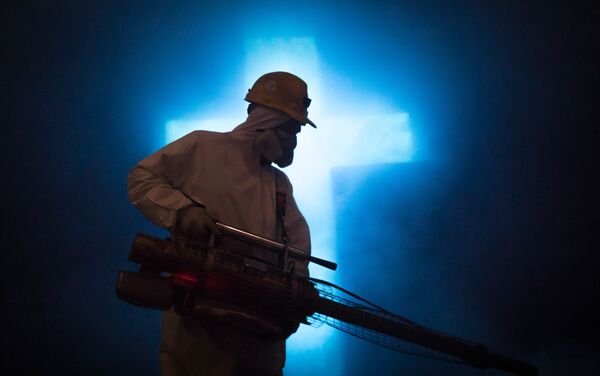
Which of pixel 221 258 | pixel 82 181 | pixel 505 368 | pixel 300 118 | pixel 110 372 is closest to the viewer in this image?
pixel 221 258

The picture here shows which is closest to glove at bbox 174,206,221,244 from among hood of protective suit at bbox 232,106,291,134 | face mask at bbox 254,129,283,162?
face mask at bbox 254,129,283,162

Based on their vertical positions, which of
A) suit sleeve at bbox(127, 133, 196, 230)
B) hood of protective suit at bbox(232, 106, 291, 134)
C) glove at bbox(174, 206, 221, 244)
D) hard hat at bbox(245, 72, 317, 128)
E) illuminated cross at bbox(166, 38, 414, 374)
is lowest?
glove at bbox(174, 206, 221, 244)

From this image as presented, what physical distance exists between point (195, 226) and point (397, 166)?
1.97m

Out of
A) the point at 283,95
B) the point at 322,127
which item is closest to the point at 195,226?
the point at 283,95

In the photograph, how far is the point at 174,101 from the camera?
2.91 meters

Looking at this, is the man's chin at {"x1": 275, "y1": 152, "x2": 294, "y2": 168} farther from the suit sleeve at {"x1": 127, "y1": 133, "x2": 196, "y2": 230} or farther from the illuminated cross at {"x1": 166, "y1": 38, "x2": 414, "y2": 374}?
the illuminated cross at {"x1": 166, "y1": 38, "x2": 414, "y2": 374}

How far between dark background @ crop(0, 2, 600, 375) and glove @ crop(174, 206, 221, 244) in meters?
1.74

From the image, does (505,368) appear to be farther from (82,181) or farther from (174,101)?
(82,181)

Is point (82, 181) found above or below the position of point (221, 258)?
above

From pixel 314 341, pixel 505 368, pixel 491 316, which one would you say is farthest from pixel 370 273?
pixel 505 368

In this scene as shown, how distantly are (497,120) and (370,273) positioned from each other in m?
1.44

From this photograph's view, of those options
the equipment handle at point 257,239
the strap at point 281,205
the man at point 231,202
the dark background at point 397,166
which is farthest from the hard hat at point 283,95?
the dark background at point 397,166

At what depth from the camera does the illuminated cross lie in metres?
2.89

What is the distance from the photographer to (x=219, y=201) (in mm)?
1494
